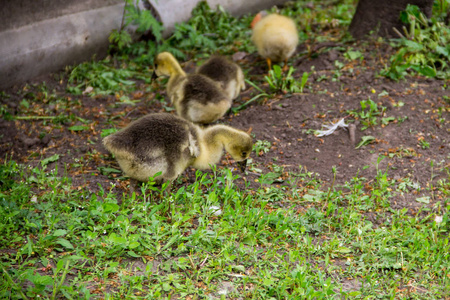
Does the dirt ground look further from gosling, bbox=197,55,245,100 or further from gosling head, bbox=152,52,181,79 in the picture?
gosling head, bbox=152,52,181,79

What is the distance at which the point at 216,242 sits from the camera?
12.2 ft

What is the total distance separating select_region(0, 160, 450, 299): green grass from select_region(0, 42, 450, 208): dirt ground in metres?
0.35

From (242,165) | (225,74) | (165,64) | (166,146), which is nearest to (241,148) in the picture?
(242,165)

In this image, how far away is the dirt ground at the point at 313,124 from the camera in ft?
16.3

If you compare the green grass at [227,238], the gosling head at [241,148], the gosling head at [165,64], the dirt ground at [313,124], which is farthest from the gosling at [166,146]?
the gosling head at [165,64]

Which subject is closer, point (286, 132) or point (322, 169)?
point (322, 169)

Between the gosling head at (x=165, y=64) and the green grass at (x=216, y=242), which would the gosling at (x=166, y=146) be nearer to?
the green grass at (x=216, y=242)

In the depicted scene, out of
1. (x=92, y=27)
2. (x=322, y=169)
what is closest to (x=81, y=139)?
(x=92, y=27)

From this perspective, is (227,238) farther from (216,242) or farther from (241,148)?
(241,148)

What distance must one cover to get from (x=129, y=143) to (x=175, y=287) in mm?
1382

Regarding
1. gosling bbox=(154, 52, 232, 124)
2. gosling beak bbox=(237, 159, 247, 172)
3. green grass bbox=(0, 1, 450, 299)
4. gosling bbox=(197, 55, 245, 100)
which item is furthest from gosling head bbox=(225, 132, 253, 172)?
gosling bbox=(197, 55, 245, 100)

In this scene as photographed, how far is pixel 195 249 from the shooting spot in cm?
367

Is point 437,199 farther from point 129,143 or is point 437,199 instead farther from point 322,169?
point 129,143

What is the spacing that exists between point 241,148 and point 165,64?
2113mm
